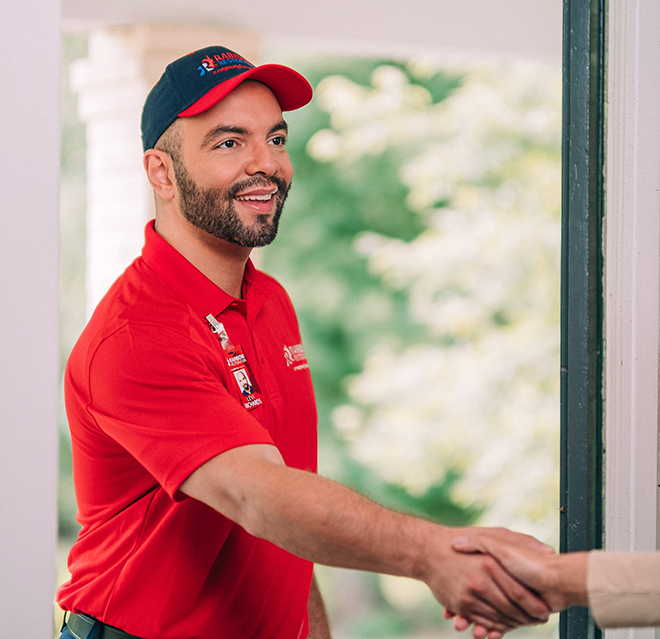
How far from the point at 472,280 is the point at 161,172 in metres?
4.16

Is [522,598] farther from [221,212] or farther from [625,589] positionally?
[221,212]

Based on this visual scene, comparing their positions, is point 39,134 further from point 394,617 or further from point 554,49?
point 394,617

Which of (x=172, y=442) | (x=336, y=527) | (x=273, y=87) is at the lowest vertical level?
(x=336, y=527)

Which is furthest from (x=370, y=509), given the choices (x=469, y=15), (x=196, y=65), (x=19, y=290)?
(x=469, y=15)

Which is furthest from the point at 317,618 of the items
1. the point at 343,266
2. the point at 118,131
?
the point at 343,266

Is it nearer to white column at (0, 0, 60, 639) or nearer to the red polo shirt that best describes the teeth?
the red polo shirt

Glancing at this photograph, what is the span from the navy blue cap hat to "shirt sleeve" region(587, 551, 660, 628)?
0.86m

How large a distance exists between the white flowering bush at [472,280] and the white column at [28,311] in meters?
4.64

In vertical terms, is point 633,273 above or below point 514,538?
above

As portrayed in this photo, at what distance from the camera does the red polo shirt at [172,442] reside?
3.19ft

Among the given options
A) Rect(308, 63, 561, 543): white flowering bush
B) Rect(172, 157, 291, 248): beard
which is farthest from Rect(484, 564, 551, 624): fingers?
Rect(308, 63, 561, 543): white flowering bush

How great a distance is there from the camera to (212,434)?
0.94 m

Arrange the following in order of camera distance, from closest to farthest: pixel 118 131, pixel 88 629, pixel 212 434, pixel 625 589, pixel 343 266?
pixel 625 589 → pixel 212 434 → pixel 88 629 → pixel 118 131 → pixel 343 266

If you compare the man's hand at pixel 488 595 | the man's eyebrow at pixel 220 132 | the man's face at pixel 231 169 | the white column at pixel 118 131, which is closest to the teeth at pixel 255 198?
the man's face at pixel 231 169
